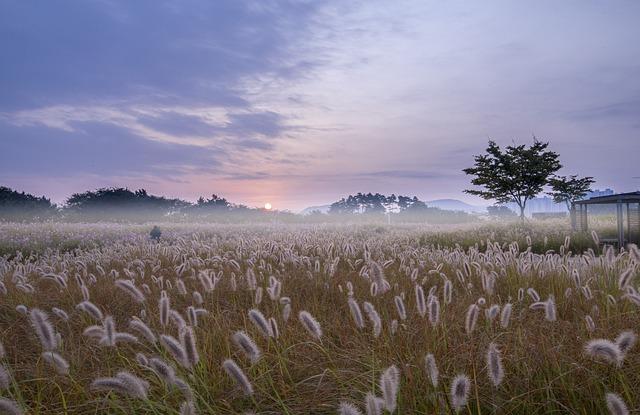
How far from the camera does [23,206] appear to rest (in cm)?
3797

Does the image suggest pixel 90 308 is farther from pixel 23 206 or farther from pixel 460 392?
pixel 23 206

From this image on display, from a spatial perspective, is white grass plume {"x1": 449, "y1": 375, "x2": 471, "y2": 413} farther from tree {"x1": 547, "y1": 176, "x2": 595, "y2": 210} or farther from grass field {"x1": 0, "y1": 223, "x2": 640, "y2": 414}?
tree {"x1": 547, "y1": 176, "x2": 595, "y2": 210}

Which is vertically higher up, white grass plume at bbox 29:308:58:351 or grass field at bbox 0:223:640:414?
white grass plume at bbox 29:308:58:351

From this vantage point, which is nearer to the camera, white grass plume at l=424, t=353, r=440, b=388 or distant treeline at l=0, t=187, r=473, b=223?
white grass plume at l=424, t=353, r=440, b=388

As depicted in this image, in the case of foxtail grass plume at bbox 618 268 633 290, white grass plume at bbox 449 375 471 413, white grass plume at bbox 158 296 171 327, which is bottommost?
white grass plume at bbox 449 375 471 413

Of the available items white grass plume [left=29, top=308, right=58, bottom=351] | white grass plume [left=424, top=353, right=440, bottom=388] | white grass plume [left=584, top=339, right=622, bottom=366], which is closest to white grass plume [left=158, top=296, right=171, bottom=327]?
white grass plume [left=29, top=308, right=58, bottom=351]

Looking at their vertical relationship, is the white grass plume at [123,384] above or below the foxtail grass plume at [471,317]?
below

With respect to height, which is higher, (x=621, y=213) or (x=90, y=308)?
(x=621, y=213)

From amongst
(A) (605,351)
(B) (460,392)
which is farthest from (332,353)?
(A) (605,351)

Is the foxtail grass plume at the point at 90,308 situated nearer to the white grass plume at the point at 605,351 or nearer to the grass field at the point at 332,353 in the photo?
the grass field at the point at 332,353

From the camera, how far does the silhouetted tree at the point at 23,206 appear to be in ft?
117

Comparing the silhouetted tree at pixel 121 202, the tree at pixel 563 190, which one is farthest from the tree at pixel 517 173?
the silhouetted tree at pixel 121 202

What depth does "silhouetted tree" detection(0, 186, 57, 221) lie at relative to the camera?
35719 mm

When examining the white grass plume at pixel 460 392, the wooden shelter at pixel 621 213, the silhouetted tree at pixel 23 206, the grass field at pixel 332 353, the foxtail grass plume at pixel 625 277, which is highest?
the silhouetted tree at pixel 23 206
